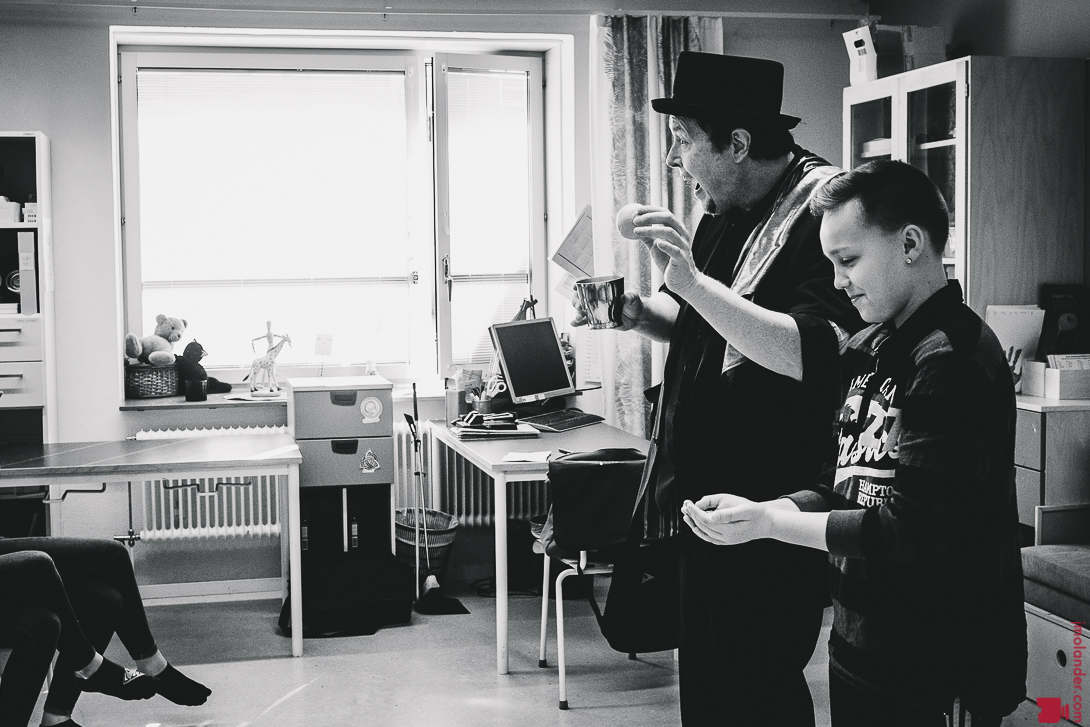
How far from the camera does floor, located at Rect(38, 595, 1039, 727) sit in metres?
3.25

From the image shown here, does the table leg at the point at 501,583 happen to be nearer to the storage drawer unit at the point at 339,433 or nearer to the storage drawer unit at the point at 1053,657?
the storage drawer unit at the point at 339,433

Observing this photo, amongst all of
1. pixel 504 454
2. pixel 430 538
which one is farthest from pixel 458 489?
pixel 504 454

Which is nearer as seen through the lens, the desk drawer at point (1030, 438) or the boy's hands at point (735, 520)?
the boy's hands at point (735, 520)

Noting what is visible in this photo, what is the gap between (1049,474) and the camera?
3.59 meters

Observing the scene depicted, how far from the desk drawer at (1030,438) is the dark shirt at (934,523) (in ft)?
7.74

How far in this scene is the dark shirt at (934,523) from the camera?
4.40 ft

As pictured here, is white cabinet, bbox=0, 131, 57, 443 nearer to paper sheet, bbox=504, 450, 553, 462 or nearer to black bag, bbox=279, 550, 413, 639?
black bag, bbox=279, 550, 413, 639

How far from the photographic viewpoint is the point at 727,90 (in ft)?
5.90

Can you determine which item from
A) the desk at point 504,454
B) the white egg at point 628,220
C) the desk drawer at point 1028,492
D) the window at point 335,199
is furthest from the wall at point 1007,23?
the white egg at point 628,220

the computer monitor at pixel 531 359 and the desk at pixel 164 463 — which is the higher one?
the computer monitor at pixel 531 359

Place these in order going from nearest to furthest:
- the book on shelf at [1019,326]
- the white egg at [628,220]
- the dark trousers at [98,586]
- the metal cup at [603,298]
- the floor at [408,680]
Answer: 1. the white egg at [628,220]
2. the metal cup at [603,298]
3. the dark trousers at [98,586]
4. the floor at [408,680]
5. the book on shelf at [1019,326]

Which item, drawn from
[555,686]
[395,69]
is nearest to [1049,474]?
[555,686]

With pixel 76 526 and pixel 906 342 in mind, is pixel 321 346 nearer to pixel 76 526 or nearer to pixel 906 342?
pixel 76 526

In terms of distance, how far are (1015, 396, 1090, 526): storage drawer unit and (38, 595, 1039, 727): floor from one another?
2.60ft
